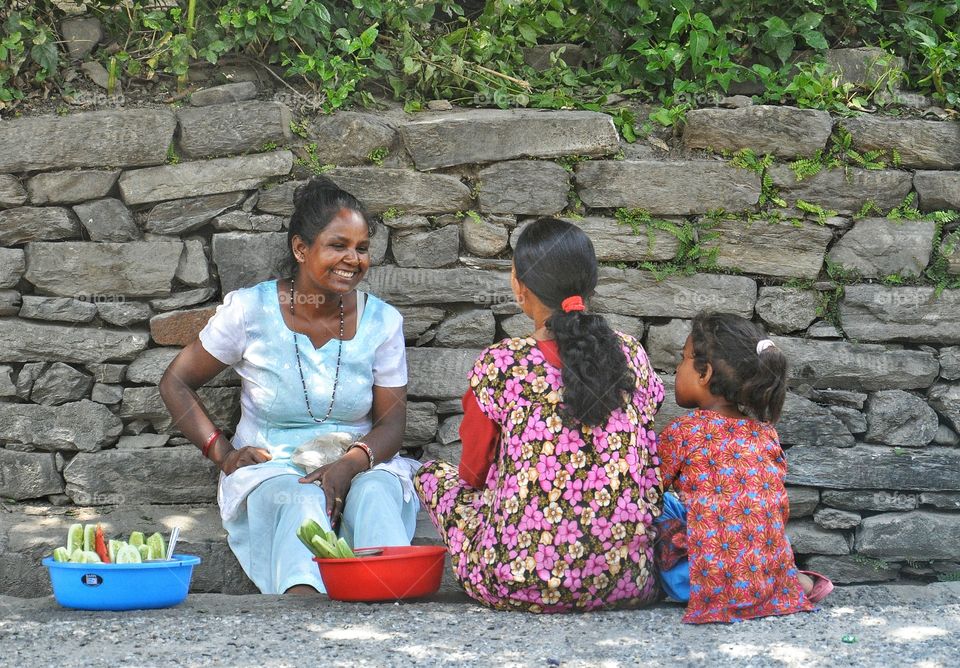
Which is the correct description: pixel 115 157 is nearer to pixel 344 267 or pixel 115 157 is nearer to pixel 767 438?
pixel 344 267

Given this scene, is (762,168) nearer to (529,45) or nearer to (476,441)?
→ (529,45)

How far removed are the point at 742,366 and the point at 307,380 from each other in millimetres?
1585

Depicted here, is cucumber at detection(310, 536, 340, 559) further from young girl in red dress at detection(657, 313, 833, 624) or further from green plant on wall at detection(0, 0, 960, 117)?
green plant on wall at detection(0, 0, 960, 117)

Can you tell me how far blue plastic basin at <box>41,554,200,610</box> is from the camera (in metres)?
3.29

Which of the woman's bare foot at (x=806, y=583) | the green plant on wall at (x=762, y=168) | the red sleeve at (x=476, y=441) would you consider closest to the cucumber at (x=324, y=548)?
the red sleeve at (x=476, y=441)

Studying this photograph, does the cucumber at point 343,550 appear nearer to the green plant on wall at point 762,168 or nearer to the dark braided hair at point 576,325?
the dark braided hair at point 576,325

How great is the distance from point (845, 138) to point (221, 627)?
3.06 m

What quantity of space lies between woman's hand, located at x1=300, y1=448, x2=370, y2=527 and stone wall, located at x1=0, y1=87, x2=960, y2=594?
56cm

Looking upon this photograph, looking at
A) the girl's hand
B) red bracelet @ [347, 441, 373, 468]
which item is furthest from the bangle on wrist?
the girl's hand

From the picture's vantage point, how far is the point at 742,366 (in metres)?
3.42

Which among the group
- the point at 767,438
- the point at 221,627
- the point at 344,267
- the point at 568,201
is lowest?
the point at 221,627

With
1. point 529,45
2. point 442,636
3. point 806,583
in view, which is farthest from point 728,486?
point 529,45

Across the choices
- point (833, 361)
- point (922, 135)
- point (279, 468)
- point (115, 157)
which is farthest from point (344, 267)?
point (922, 135)

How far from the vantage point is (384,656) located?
292cm
